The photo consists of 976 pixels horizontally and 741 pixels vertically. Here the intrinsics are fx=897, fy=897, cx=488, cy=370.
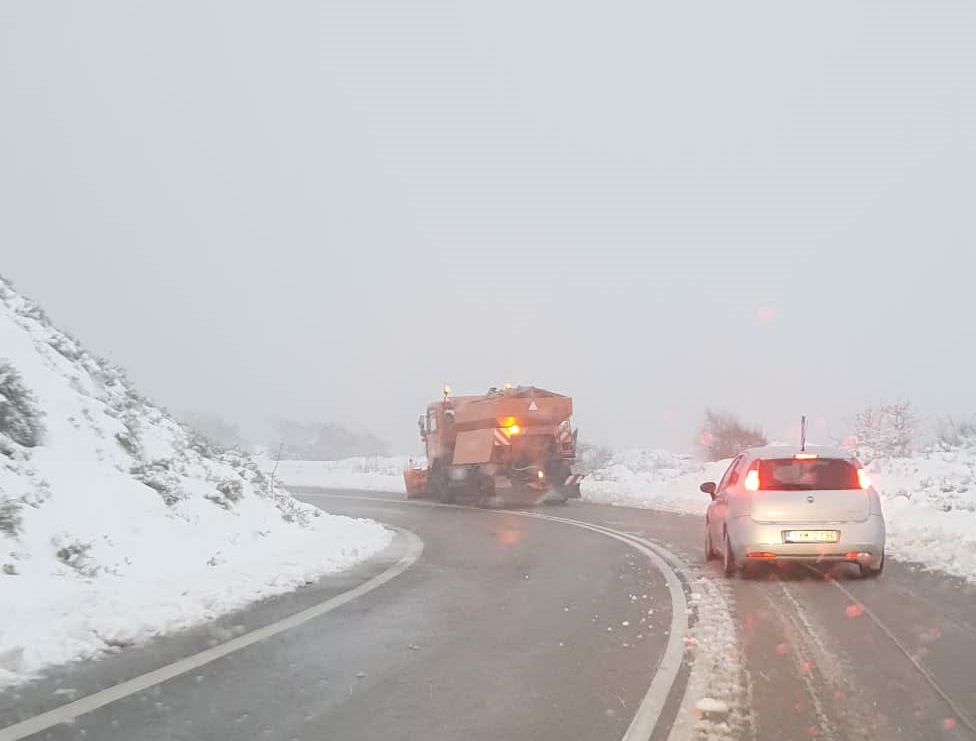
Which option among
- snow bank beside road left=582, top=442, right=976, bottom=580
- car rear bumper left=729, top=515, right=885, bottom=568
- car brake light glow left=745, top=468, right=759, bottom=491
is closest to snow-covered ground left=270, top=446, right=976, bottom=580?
snow bank beside road left=582, top=442, right=976, bottom=580

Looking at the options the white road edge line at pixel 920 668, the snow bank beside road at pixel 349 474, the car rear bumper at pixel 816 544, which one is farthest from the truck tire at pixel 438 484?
the white road edge line at pixel 920 668

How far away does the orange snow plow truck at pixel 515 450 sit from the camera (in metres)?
25.8

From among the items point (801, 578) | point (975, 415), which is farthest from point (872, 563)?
point (975, 415)

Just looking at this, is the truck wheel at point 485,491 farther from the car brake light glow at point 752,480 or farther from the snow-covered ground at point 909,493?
the car brake light glow at point 752,480

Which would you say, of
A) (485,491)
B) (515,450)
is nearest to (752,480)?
(515,450)

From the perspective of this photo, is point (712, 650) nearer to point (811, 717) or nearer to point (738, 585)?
point (811, 717)

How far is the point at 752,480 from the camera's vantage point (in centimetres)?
1048

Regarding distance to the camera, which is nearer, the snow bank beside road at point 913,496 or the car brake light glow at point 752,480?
the car brake light glow at point 752,480

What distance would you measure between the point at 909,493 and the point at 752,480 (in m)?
9.64

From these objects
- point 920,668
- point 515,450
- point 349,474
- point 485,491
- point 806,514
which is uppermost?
point 515,450

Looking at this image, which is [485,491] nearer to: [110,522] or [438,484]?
[438,484]

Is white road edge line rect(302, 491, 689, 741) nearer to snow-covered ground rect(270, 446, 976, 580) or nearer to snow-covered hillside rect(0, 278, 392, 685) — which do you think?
snow-covered ground rect(270, 446, 976, 580)

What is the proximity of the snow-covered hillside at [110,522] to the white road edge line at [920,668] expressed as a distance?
5757 millimetres

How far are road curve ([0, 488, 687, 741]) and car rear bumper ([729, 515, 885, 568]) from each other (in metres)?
1.12
